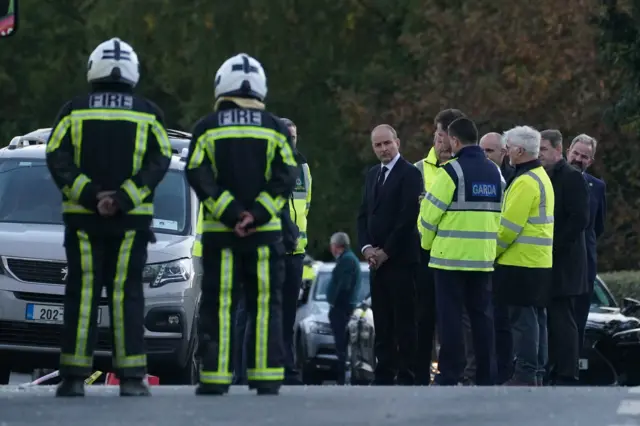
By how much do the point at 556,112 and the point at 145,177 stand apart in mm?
30166

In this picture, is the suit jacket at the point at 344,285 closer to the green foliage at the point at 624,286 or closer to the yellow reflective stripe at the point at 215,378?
the green foliage at the point at 624,286

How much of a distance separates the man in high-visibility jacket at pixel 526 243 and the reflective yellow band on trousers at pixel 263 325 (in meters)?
3.76

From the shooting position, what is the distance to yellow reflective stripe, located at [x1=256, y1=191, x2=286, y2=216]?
1278cm

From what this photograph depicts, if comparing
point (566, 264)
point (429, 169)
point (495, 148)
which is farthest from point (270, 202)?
point (495, 148)

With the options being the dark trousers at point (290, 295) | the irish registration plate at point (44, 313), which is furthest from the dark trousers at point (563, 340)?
the irish registration plate at point (44, 313)

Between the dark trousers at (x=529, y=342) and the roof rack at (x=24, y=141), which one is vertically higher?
the roof rack at (x=24, y=141)

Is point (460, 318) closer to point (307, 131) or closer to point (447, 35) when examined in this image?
point (447, 35)

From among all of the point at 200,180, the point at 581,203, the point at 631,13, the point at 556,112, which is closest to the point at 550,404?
the point at 200,180

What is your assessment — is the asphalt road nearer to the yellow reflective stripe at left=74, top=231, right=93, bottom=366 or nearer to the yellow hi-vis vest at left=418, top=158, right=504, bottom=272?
the yellow reflective stripe at left=74, top=231, right=93, bottom=366

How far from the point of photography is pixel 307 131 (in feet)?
153

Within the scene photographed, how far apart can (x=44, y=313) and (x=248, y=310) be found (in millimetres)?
4134

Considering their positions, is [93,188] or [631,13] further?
[631,13]

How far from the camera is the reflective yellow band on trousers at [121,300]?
12727mm

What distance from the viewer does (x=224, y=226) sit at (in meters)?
12.8
